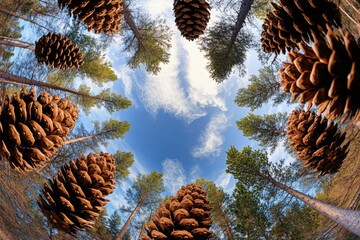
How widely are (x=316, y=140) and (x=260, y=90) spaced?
4.71m

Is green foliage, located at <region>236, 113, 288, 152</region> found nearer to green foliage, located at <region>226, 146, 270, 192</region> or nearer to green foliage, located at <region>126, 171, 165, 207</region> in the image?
green foliage, located at <region>226, 146, 270, 192</region>

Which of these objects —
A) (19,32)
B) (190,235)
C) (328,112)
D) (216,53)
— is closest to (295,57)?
(328,112)

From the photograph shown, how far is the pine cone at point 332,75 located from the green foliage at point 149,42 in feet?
20.6

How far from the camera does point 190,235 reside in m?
1.83

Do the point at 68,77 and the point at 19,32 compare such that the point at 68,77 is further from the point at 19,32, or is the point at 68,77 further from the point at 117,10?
the point at 117,10

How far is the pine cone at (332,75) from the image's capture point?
117cm

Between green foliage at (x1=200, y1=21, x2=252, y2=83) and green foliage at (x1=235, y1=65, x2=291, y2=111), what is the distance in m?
0.66

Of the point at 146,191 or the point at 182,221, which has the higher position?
the point at 146,191

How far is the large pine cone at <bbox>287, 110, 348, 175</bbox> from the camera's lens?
2.60 meters

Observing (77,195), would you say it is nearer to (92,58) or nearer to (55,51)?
(55,51)

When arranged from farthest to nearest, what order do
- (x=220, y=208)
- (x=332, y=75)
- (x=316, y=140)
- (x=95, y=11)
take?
1. (x=220, y=208)
2. (x=95, y=11)
3. (x=316, y=140)
4. (x=332, y=75)

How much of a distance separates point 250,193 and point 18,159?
4.55 m

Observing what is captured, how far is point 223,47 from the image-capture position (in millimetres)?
6711

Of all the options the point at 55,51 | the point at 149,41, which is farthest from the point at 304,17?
the point at 149,41
